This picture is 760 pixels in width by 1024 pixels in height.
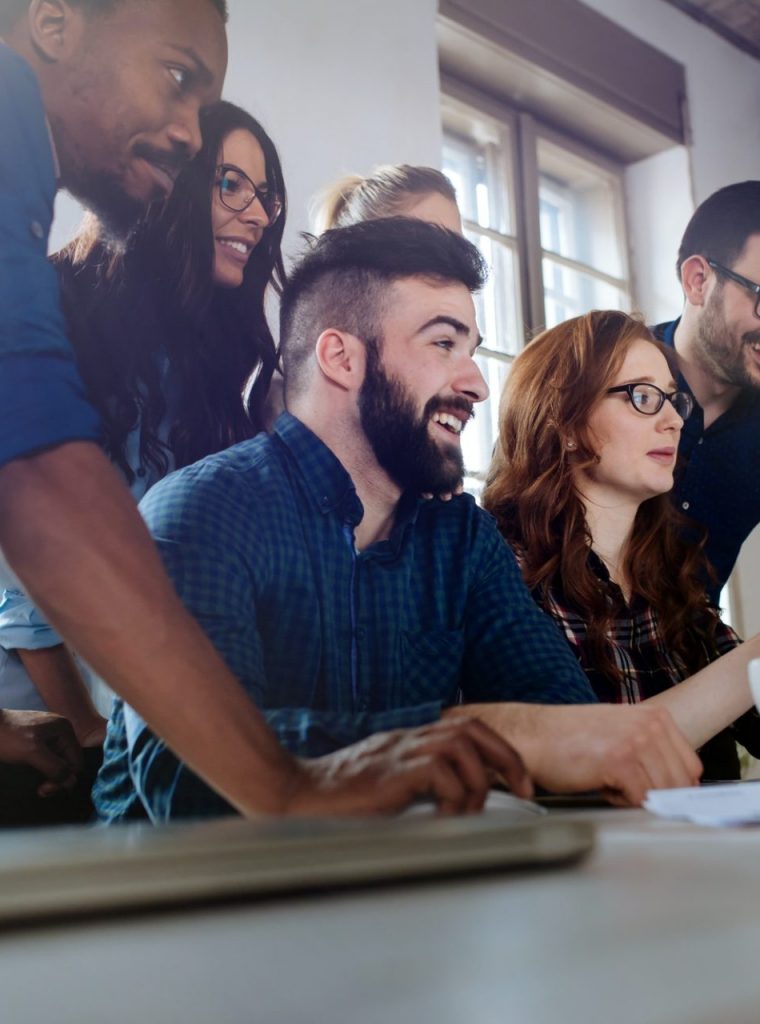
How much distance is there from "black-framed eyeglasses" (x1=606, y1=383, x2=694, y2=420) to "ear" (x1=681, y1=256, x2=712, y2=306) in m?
0.17

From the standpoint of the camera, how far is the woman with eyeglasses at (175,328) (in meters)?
0.92

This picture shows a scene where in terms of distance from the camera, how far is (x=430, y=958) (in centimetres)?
36

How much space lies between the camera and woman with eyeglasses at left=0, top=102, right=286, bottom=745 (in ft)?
3.03

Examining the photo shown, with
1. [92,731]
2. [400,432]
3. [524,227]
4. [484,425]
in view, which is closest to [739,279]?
[524,227]

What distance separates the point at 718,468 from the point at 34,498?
110cm

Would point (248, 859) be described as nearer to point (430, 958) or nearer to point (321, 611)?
point (430, 958)

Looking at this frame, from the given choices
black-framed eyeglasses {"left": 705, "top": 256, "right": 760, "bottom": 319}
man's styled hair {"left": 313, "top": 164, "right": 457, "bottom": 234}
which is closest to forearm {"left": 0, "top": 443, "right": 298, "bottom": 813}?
man's styled hair {"left": 313, "top": 164, "right": 457, "bottom": 234}

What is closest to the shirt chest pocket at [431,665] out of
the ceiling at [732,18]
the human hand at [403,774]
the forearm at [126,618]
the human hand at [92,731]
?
the human hand at [403,774]

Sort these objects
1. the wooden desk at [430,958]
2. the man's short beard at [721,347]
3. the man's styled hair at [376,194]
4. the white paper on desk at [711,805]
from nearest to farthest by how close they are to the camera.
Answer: the wooden desk at [430,958] < the white paper on desk at [711,805] < the man's styled hair at [376,194] < the man's short beard at [721,347]

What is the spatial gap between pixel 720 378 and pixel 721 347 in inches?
1.9

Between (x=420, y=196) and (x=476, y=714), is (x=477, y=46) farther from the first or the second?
(x=476, y=714)

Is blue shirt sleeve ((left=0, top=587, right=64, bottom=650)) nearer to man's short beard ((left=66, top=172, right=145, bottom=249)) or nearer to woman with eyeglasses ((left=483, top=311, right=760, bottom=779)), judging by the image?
man's short beard ((left=66, top=172, right=145, bottom=249))

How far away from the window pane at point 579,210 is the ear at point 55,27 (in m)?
0.77

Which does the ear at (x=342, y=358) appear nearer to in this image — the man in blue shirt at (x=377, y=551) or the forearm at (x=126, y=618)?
the man in blue shirt at (x=377, y=551)
